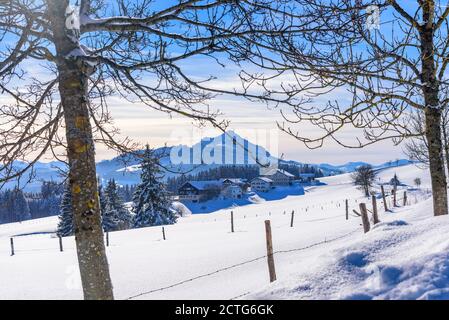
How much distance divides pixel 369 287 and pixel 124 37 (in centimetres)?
407

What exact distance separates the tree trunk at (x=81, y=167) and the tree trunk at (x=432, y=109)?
5.02m

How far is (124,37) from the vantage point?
208 inches

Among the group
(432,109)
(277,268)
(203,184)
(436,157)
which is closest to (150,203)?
(277,268)

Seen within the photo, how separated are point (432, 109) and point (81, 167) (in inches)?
239

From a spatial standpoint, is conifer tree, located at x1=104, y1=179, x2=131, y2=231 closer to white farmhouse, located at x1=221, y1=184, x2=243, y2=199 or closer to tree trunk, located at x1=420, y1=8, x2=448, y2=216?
tree trunk, located at x1=420, y1=8, x2=448, y2=216

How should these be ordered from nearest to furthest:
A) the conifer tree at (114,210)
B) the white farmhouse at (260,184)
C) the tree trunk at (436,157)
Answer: the tree trunk at (436,157), the conifer tree at (114,210), the white farmhouse at (260,184)

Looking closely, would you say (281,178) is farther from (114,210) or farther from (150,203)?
(150,203)

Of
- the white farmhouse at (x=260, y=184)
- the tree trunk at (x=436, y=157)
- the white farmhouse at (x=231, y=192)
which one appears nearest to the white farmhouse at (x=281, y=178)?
the white farmhouse at (x=260, y=184)

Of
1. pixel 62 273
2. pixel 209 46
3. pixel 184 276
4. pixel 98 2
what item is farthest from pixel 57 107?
pixel 62 273

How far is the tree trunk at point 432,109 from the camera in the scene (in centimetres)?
669

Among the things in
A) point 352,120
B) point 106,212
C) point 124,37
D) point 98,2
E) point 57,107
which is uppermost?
point 98,2

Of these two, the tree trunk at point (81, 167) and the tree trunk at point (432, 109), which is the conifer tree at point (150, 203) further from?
the tree trunk at point (81, 167)

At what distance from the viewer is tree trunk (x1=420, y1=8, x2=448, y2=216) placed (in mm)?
6688

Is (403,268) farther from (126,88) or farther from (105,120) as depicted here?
(105,120)
